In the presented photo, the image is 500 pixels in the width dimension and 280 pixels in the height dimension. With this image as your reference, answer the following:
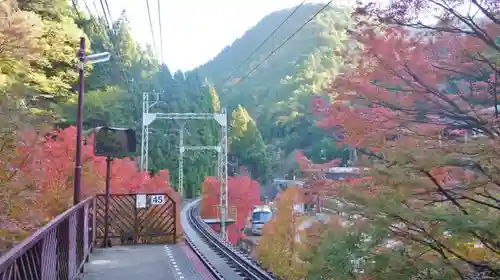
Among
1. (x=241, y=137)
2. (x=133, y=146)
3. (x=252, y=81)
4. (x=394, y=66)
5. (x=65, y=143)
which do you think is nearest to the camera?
(x=394, y=66)

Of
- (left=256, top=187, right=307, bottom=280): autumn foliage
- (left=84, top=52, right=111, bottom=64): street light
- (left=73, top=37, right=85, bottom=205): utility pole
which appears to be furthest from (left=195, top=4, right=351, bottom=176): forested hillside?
(left=73, top=37, right=85, bottom=205): utility pole

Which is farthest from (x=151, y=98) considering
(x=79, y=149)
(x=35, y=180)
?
(x=35, y=180)

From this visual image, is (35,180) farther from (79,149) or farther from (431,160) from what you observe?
(431,160)

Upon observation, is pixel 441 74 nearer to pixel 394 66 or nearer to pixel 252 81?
pixel 394 66

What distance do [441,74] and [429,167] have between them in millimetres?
1043

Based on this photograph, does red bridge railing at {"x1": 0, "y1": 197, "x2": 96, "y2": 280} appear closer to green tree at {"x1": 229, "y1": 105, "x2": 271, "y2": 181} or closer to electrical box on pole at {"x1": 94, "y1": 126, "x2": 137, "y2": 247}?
electrical box on pole at {"x1": 94, "y1": 126, "x2": 137, "y2": 247}

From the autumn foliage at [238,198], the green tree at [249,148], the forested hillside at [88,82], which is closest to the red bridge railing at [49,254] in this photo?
the forested hillside at [88,82]

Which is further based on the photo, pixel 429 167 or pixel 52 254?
pixel 52 254

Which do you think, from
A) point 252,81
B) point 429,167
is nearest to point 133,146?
point 429,167

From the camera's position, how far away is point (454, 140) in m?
4.80

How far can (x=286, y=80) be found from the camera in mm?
66250

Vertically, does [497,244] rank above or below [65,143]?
below

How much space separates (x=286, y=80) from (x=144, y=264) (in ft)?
187

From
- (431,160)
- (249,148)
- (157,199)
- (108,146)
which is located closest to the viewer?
(431,160)
